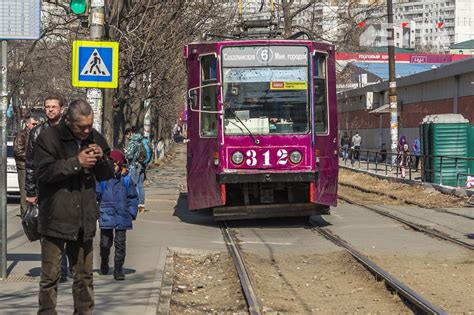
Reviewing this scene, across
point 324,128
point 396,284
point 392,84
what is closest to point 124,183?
point 396,284

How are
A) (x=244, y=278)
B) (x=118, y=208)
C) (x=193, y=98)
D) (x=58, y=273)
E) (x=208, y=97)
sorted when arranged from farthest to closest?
(x=193, y=98), (x=208, y=97), (x=244, y=278), (x=118, y=208), (x=58, y=273)

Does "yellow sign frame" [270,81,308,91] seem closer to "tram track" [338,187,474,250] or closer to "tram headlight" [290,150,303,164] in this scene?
"tram headlight" [290,150,303,164]

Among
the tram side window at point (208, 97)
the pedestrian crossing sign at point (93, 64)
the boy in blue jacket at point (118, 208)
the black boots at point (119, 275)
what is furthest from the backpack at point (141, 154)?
the black boots at point (119, 275)

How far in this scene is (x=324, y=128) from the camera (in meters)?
15.1

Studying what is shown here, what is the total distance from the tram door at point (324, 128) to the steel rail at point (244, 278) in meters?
2.02

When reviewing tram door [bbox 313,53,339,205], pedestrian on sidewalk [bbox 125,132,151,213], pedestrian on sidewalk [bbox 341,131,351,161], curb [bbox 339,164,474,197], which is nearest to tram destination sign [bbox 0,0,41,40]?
tram door [bbox 313,53,339,205]

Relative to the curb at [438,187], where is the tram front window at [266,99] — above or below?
above

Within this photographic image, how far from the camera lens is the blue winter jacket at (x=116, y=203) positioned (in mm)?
9172

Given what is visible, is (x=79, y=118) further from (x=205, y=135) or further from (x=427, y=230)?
(x=427, y=230)

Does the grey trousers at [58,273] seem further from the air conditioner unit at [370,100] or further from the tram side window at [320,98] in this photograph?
the air conditioner unit at [370,100]

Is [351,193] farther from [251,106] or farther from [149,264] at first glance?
[149,264]

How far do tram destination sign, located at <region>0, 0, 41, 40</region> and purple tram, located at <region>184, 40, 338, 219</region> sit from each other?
Result: 632cm

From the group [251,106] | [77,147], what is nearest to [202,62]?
[251,106]

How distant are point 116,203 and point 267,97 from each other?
20.5ft
